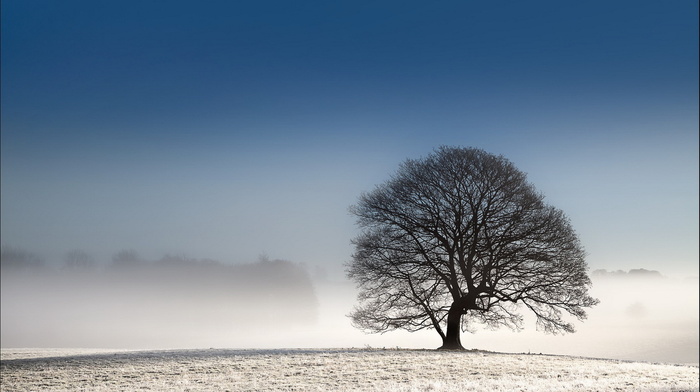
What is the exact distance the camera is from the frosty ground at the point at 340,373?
64.1 ft

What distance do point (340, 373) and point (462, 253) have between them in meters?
11.9

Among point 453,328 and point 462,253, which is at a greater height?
point 462,253

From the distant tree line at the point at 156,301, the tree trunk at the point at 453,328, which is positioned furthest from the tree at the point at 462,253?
the distant tree line at the point at 156,301

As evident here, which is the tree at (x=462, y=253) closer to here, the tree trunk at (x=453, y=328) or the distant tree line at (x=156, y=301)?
the tree trunk at (x=453, y=328)

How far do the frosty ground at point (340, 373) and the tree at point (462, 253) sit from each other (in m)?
3.78

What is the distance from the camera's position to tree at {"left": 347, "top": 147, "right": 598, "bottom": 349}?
30031 millimetres

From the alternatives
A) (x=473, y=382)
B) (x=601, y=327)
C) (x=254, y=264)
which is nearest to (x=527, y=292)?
(x=473, y=382)

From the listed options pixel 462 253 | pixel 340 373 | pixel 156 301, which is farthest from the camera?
pixel 156 301

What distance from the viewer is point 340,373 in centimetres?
2184

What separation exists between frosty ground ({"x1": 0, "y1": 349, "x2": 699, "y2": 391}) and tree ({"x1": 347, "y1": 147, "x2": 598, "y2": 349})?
3.78m

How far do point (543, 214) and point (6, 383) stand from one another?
86.4 feet

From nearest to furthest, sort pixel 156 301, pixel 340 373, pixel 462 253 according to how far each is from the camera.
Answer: pixel 340 373, pixel 462 253, pixel 156 301

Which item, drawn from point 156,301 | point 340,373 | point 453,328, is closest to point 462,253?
point 453,328

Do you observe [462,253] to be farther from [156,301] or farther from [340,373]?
[156,301]
